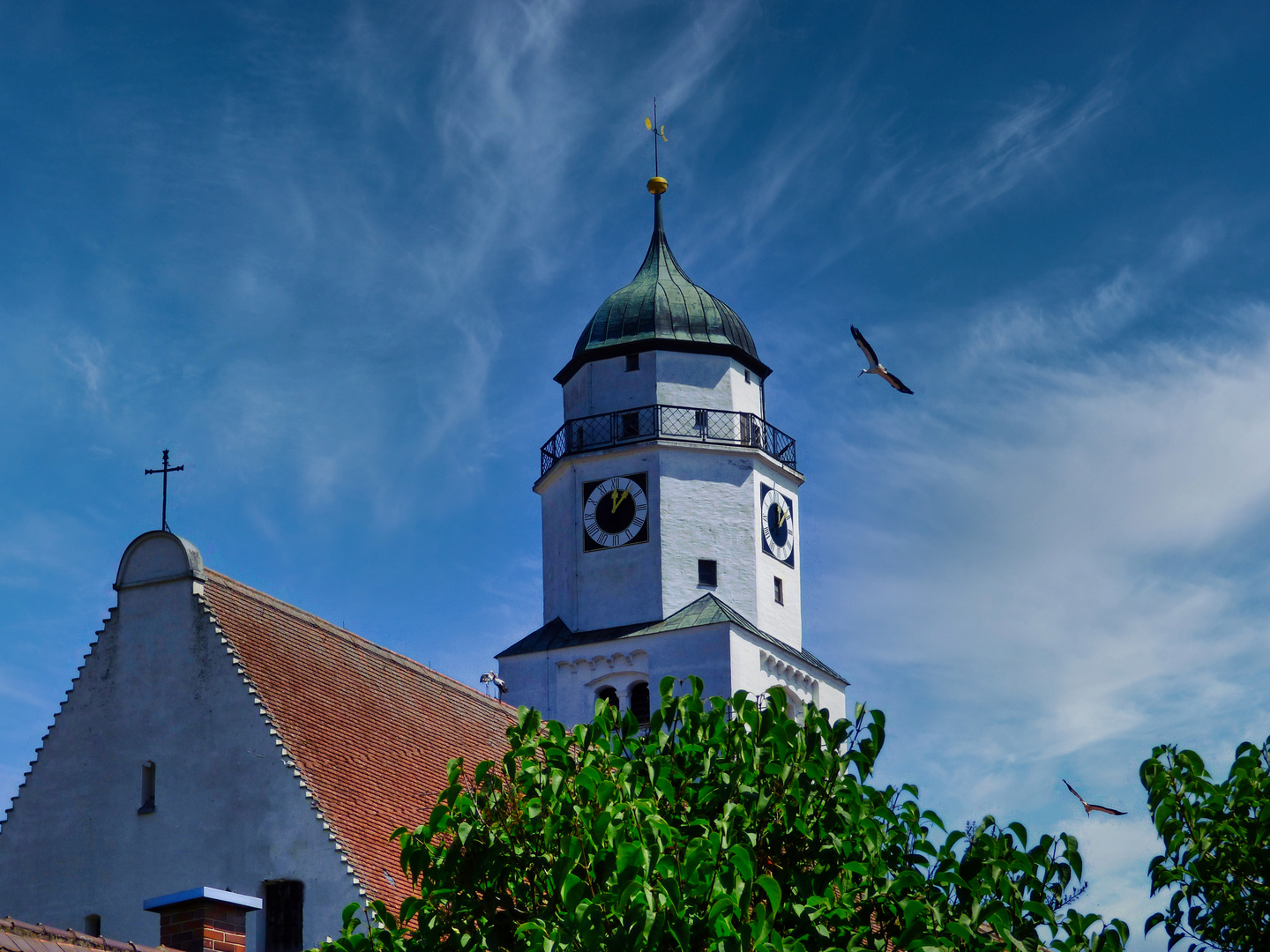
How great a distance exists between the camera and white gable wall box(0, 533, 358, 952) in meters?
25.2

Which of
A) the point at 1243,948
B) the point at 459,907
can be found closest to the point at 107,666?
the point at 459,907

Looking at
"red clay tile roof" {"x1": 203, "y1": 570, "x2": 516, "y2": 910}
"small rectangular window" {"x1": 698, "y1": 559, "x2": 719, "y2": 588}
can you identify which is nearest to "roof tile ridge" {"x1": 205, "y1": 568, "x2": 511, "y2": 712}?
→ "red clay tile roof" {"x1": 203, "y1": 570, "x2": 516, "y2": 910}

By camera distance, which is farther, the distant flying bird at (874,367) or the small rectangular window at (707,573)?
the small rectangular window at (707,573)

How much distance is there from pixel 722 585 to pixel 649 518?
2520 mm

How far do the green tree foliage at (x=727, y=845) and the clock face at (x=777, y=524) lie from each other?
31748 millimetres

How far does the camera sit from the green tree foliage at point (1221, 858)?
655 inches

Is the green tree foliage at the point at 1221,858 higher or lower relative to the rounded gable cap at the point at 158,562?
lower

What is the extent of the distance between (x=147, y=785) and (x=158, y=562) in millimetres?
3225

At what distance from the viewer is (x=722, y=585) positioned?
47688 mm

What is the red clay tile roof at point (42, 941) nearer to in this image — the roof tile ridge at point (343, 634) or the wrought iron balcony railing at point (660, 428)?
the roof tile ridge at point (343, 634)

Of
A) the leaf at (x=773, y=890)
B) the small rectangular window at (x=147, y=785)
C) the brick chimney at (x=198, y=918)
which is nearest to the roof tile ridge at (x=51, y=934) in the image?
the brick chimney at (x=198, y=918)

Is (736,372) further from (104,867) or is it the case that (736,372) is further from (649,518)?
(104,867)

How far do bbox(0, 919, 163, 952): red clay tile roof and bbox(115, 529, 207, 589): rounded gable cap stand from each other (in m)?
11.0

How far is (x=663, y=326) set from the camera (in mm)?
50688
